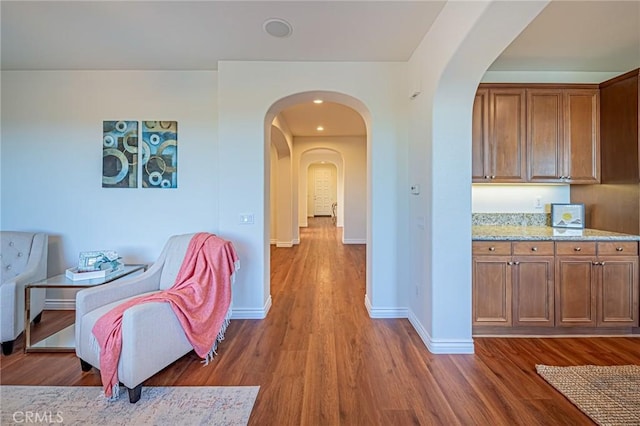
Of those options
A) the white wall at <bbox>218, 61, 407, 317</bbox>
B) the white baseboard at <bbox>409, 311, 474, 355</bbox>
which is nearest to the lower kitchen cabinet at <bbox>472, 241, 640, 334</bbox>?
the white baseboard at <bbox>409, 311, 474, 355</bbox>

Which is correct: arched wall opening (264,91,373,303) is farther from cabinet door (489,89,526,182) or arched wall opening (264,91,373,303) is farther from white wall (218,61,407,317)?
cabinet door (489,89,526,182)

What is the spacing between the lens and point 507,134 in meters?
2.97

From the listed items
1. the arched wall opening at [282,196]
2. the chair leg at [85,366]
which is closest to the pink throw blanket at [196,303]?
the chair leg at [85,366]

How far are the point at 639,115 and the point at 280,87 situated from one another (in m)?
3.34

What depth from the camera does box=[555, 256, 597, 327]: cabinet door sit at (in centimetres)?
264

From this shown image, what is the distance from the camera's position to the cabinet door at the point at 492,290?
104 inches

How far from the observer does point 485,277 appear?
104 inches

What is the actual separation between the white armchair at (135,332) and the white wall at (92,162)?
1058 mm

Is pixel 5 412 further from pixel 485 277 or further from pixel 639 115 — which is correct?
pixel 639 115

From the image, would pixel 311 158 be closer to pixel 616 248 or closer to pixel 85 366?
pixel 616 248

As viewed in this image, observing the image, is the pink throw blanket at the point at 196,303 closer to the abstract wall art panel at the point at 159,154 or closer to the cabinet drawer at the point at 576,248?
the abstract wall art panel at the point at 159,154

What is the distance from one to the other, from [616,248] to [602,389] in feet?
4.34

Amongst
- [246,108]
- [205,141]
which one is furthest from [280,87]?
[205,141]

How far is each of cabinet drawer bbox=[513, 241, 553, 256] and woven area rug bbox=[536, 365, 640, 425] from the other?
892 mm
